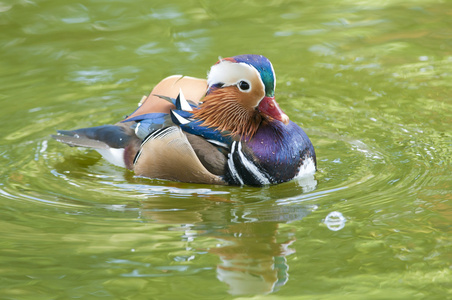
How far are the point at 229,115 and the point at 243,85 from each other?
0.34 metres

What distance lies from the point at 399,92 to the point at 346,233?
10.5 ft

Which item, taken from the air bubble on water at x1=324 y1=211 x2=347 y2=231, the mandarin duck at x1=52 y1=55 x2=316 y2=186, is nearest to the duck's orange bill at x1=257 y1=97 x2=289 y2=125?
the mandarin duck at x1=52 y1=55 x2=316 y2=186

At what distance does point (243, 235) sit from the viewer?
17.2ft

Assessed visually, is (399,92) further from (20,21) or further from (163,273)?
(20,21)

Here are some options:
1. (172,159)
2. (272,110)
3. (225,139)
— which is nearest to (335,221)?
(272,110)

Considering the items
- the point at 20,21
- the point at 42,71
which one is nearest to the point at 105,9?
the point at 20,21

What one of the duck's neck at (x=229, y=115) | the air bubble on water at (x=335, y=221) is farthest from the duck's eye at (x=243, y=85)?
the air bubble on water at (x=335, y=221)

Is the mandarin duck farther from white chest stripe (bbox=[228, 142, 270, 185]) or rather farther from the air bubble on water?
the air bubble on water

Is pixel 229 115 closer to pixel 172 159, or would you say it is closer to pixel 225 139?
pixel 225 139

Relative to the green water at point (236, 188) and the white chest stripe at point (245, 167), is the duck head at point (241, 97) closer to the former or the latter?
the white chest stripe at point (245, 167)

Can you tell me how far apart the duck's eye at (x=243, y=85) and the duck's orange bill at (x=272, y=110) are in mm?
172

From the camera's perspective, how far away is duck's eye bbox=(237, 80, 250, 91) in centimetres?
621

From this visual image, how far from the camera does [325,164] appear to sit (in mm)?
6621

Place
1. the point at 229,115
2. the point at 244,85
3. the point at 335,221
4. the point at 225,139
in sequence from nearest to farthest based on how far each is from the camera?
the point at 335,221, the point at 244,85, the point at 225,139, the point at 229,115
